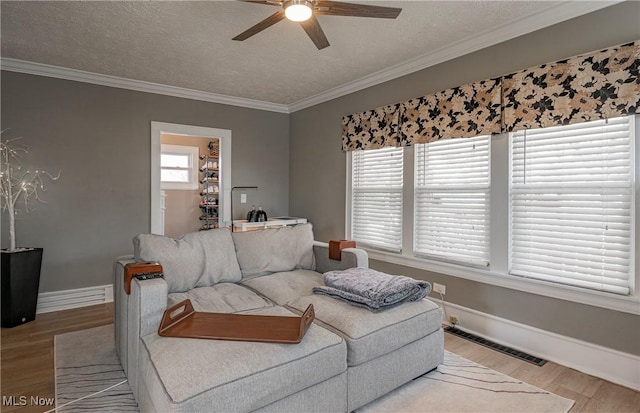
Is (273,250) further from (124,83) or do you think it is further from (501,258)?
(124,83)

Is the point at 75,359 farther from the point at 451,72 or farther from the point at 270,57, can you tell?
the point at 451,72

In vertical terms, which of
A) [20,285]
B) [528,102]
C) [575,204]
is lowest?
[20,285]

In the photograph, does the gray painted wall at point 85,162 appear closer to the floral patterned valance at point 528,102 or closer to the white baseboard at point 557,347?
the floral patterned valance at point 528,102

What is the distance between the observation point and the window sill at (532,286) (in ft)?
7.32

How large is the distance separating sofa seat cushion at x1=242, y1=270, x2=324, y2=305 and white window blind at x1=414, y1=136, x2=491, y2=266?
47.4 inches

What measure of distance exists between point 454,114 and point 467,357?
1984mm

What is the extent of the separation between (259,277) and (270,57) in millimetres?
2069

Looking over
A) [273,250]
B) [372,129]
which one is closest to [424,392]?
[273,250]

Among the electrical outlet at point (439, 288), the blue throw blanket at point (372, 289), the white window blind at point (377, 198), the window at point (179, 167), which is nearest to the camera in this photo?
the blue throw blanket at point (372, 289)

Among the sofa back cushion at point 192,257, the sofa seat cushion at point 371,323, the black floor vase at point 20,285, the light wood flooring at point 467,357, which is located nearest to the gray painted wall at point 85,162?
the black floor vase at point 20,285

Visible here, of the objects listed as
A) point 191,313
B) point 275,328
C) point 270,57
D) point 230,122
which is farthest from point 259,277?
point 230,122

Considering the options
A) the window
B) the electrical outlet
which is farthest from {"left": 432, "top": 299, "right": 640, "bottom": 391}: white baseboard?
the window

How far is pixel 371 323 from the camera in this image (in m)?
1.98

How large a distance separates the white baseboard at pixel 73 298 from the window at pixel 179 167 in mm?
2619
